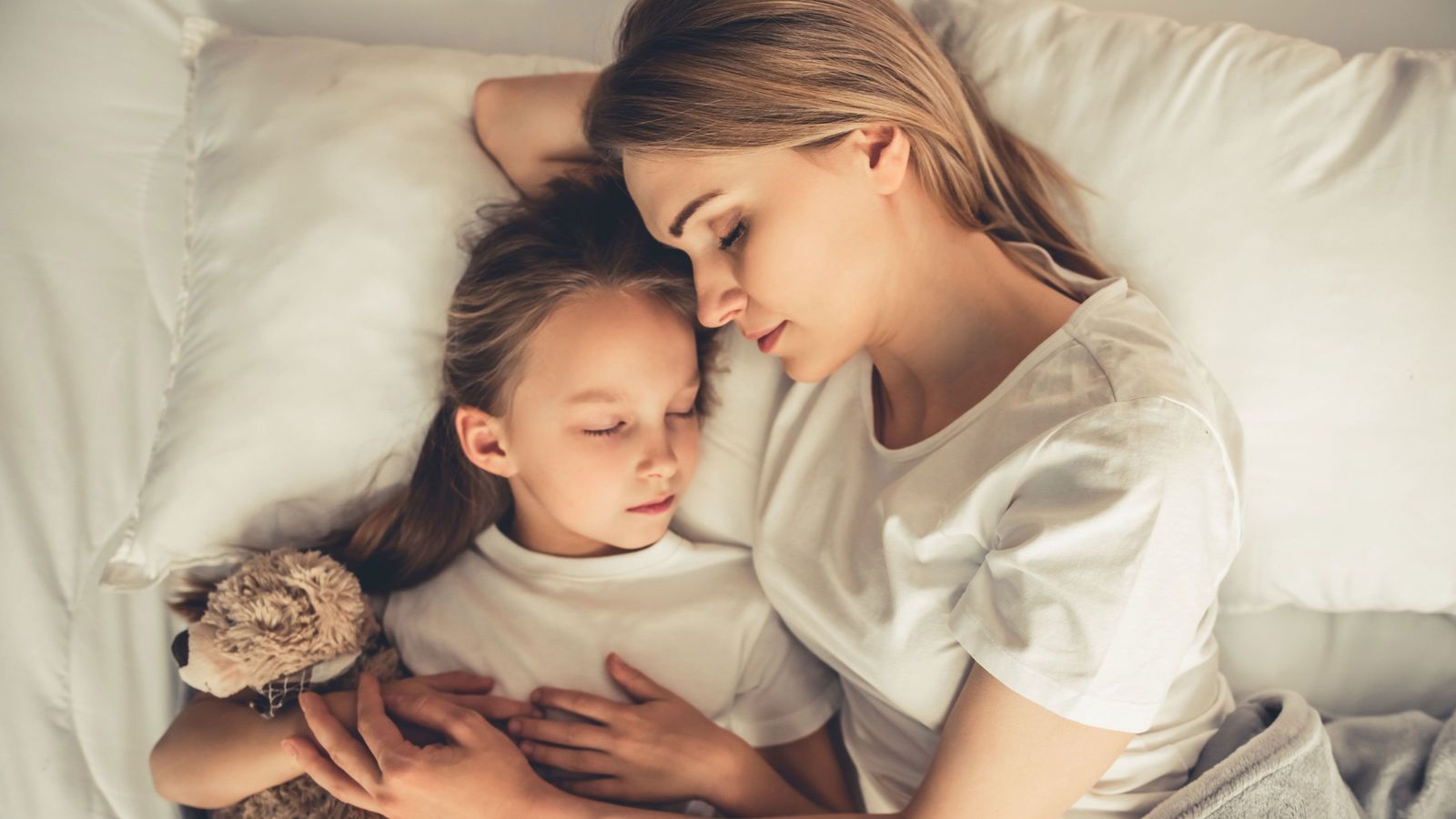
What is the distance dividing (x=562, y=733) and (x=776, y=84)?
78 centimetres

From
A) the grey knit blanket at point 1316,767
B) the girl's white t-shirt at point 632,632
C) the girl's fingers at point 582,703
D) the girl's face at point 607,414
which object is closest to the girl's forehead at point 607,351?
the girl's face at point 607,414

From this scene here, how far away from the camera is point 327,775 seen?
1.07 m

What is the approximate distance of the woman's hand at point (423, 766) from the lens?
40.6 inches

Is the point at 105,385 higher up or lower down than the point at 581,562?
higher up

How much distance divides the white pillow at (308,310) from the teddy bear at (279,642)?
11cm

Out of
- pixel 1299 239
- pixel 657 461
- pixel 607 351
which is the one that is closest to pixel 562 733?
pixel 657 461

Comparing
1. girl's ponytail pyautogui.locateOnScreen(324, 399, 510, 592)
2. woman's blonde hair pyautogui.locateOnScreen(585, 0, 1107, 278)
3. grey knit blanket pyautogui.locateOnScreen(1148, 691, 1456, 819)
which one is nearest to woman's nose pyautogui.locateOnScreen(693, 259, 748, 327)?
woman's blonde hair pyautogui.locateOnScreen(585, 0, 1107, 278)

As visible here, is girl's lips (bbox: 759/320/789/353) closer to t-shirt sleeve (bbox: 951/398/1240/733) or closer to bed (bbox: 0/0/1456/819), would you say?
t-shirt sleeve (bbox: 951/398/1240/733)

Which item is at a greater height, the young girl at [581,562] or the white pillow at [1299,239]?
the white pillow at [1299,239]

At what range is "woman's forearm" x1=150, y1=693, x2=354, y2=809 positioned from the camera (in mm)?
1097

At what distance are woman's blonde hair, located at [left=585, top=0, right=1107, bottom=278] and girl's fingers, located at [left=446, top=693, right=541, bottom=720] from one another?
68 centimetres

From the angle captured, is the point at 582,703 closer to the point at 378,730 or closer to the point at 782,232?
the point at 378,730

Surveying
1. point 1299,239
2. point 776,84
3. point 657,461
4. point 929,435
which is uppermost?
point 776,84

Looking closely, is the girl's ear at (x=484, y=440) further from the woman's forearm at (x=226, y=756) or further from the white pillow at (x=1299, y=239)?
the white pillow at (x=1299, y=239)
